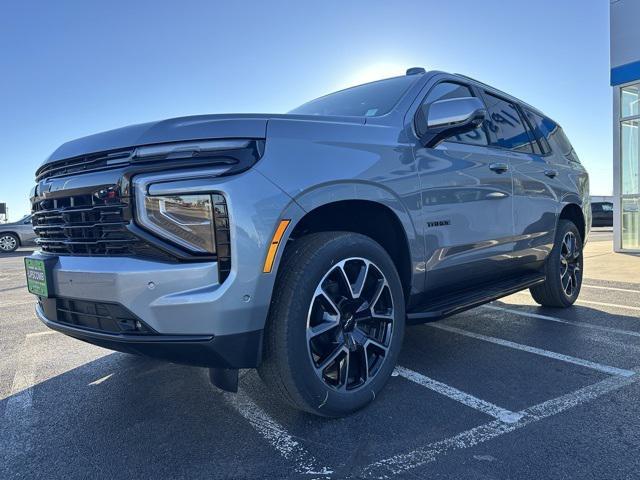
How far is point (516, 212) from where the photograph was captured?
3.95m

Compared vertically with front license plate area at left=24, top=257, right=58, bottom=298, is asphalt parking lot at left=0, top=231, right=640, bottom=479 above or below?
below

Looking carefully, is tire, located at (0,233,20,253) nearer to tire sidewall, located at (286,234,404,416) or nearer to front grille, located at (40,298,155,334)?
front grille, located at (40,298,155,334)

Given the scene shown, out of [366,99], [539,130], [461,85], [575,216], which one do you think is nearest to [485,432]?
[366,99]

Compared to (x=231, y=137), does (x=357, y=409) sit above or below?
below

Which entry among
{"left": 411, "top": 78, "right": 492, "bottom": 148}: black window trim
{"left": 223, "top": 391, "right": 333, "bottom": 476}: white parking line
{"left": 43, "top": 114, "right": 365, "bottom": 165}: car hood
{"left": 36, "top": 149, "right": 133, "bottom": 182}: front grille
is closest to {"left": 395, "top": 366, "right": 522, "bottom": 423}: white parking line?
{"left": 223, "top": 391, "right": 333, "bottom": 476}: white parking line

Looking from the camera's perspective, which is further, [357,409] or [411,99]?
[411,99]

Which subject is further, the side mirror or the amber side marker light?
the side mirror

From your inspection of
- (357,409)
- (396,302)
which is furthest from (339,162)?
(357,409)

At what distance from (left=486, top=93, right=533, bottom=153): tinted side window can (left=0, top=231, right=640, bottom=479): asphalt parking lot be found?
1643 millimetres

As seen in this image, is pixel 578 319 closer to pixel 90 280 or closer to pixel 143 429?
pixel 143 429

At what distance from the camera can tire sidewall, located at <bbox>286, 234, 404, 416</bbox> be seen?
7.39 feet

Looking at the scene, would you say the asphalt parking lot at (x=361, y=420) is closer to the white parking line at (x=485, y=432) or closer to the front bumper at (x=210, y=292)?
the white parking line at (x=485, y=432)

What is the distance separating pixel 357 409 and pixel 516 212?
2.24 meters

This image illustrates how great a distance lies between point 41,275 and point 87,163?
64cm
